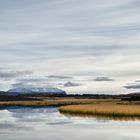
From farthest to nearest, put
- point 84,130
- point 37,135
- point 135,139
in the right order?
point 84,130 → point 37,135 → point 135,139

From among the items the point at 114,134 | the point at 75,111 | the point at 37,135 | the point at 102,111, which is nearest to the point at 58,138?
the point at 37,135

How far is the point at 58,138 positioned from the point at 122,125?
9.18m

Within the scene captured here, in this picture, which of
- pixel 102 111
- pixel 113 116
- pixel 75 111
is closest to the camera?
→ pixel 113 116

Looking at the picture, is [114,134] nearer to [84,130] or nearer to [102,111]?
[84,130]

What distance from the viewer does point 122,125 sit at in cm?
3183

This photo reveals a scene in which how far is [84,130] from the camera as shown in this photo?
2889cm

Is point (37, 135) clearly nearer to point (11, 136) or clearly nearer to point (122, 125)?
point (11, 136)

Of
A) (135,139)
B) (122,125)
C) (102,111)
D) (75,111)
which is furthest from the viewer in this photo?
(75,111)

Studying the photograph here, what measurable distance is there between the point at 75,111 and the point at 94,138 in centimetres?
2632

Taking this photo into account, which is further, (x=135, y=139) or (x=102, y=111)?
(x=102, y=111)

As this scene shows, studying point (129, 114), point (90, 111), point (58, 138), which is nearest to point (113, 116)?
point (129, 114)

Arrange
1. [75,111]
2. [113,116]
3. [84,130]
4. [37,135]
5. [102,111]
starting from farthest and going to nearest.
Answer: [75,111] → [102,111] → [113,116] → [84,130] → [37,135]

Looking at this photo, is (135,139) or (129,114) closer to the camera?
(135,139)

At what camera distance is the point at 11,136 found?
81.5ft
